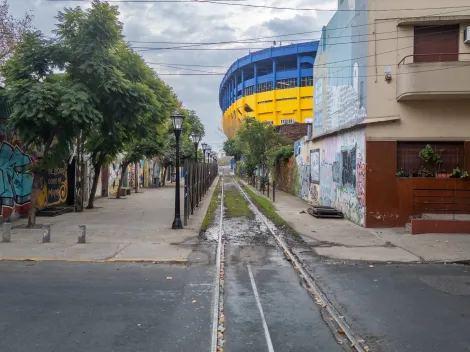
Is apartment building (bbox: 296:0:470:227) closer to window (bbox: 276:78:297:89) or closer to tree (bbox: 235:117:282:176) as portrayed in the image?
tree (bbox: 235:117:282:176)

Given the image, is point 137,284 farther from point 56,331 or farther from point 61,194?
point 61,194

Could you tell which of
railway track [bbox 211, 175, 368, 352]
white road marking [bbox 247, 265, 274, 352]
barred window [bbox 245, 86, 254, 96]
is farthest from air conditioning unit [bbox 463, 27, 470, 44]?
barred window [bbox 245, 86, 254, 96]

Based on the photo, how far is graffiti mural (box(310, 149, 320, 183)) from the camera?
23.9 m

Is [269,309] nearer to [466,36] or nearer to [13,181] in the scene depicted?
[466,36]

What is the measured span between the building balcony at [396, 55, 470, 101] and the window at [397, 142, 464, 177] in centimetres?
170

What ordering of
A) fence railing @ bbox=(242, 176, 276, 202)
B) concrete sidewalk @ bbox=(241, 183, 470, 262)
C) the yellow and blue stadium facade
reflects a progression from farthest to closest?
the yellow and blue stadium facade
fence railing @ bbox=(242, 176, 276, 202)
concrete sidewalk @ bbox=(241, 183, 470, 262)

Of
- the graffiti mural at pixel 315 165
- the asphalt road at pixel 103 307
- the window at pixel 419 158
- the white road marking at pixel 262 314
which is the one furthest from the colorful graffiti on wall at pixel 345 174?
the asphalt road at pixel 103 307

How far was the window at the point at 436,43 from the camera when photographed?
15008mm

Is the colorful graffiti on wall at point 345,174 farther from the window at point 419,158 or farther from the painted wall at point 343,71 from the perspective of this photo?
the window at point 419,158

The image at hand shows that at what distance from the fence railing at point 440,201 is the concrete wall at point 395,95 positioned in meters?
1.76

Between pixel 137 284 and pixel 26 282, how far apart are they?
1.97 metres

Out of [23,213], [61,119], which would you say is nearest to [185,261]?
[61,119]

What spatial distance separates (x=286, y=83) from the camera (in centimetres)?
8044

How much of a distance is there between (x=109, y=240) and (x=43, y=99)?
4.55 m
